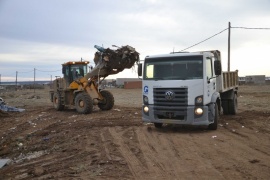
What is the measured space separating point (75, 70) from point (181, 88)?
10.6 meters

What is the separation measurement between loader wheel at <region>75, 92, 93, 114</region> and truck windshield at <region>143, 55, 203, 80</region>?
22.1 feet

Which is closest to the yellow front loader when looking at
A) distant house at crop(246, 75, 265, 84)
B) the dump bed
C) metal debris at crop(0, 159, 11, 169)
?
the dump bed

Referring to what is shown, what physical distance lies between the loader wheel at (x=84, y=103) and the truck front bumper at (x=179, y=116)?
6.74 m

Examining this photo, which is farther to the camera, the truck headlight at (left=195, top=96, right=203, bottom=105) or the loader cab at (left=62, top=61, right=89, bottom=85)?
the loader cab at (left=62, top=61, right=89, bottom=85)

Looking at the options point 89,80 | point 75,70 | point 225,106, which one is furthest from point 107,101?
point 225,106

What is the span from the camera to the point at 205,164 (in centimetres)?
711

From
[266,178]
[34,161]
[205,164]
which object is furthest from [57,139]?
[266,178]

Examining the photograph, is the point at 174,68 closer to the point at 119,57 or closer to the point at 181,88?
the point at 181,88

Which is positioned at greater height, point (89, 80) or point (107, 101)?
point (89, 80)

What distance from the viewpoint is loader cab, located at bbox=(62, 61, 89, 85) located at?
19359 mm

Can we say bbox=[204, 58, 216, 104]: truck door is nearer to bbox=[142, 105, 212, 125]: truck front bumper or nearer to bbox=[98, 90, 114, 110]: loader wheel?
bbox=[142, 105, 212, 125]: truck front bumper

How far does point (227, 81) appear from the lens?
14102 mm

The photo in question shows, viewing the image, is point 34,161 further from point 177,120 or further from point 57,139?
point 177,120

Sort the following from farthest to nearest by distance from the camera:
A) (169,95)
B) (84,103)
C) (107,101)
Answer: (107,101), (84,103), (169,95)
